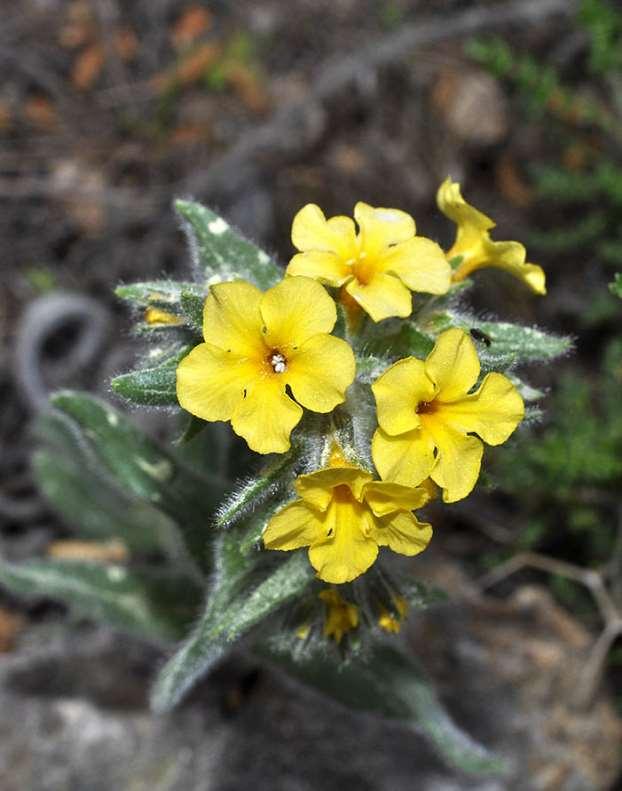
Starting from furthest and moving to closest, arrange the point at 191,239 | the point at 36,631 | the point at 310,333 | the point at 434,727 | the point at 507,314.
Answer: the point at 507,314, the point at 36,631, the point at 434,727, the point at 191,239, the point at 310,333

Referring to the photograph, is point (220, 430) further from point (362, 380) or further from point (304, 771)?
point (304, 771)

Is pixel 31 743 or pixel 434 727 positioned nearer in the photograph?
pixel 434 727

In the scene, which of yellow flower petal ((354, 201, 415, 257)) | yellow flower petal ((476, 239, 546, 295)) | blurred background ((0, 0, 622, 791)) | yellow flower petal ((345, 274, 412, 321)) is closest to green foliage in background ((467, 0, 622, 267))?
blurred background ((0, 0, 622, 791))

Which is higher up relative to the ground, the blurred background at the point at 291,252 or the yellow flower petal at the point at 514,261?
the yellow flower petal at the point at 514,261

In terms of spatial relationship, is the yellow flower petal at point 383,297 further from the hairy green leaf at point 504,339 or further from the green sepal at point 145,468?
the green sepal at point 145,468

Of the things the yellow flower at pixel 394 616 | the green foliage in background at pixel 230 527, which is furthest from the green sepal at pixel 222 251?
the yellow flower at pixel 394 616

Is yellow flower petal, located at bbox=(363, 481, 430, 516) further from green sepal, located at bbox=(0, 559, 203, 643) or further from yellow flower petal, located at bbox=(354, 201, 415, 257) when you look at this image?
green sepal, located at bbox=(0, 559, 203, 643)

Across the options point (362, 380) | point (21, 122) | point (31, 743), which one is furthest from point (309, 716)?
point (21, 122)

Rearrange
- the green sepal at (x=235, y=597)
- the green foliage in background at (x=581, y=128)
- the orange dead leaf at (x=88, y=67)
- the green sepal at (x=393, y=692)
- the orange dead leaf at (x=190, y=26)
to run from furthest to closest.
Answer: the orange dead leaf at (x=190, y=26)
the orange dead leaf at (x=88, y=67)
the green foliage in background at (x=581, y=128)
the green sepal at (x=393, y=692)
the green sepal at (x=235, y=597)
